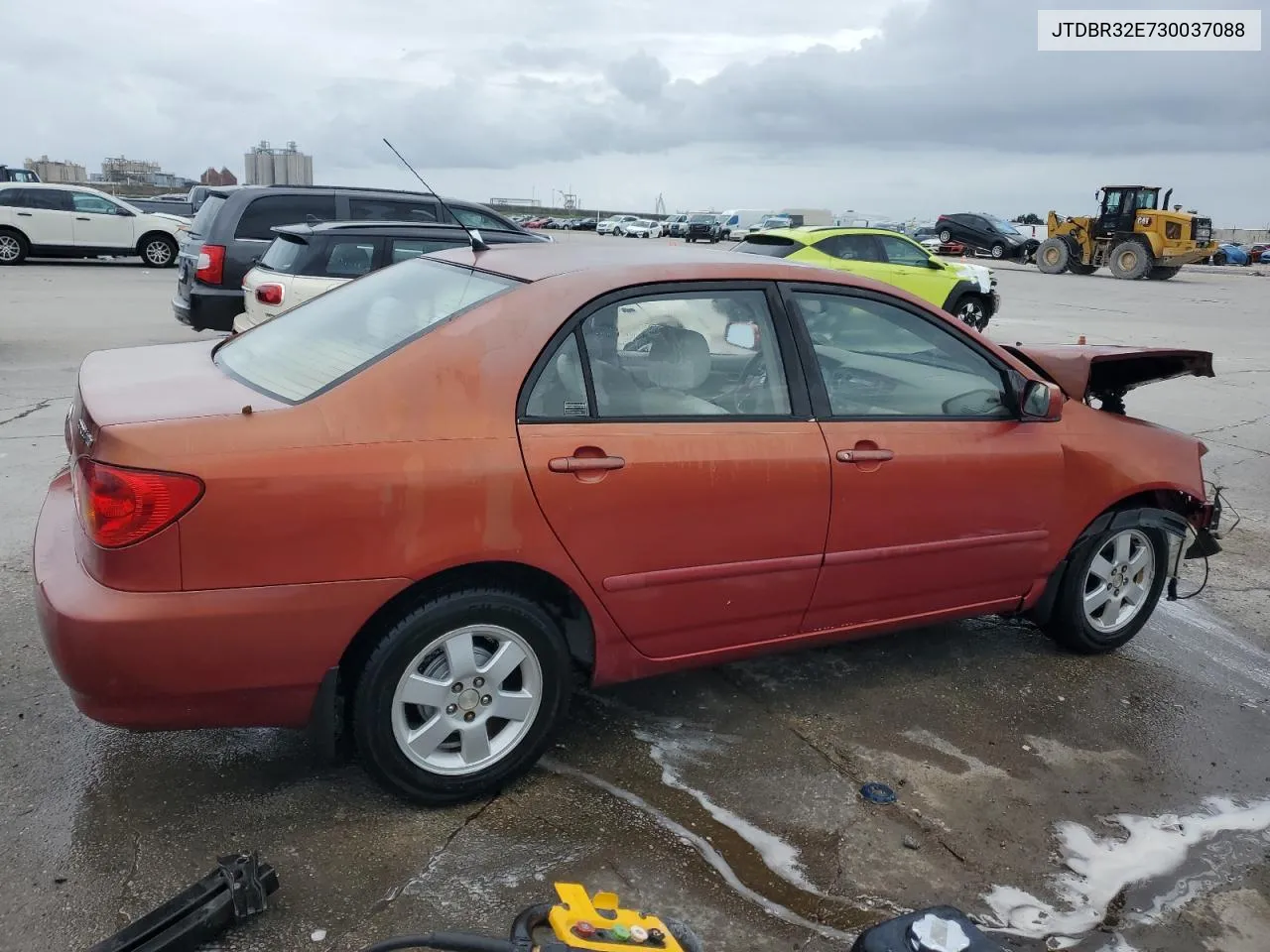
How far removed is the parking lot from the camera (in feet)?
8.52

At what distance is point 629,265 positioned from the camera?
3225mm

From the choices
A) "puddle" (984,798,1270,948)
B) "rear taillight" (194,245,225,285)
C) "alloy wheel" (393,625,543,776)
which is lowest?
"puddle" (984,798,1270,948)

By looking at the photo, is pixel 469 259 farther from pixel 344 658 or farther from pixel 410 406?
pixel 344 658

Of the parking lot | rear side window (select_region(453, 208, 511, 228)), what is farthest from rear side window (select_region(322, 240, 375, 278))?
the parking lot

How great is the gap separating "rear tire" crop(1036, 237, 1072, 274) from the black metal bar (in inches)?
1307

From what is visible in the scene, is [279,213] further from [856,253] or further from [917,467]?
[917,467]

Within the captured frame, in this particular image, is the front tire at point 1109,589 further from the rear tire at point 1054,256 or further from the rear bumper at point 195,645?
the rear tire at point 1054,256

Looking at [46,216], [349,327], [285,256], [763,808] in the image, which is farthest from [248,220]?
[46,216]

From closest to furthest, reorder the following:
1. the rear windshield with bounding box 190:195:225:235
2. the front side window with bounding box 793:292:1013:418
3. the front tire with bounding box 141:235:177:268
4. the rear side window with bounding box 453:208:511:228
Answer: the front side window with bounding box 793:292:1013:418 < the rear windshield with bounding box 190:195:225:235 < the rear side window with bounding box 453:208:511:228 < the front tire with bounding box 141:235:177:268

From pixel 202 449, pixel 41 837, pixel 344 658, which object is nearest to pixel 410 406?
pixel 202 449

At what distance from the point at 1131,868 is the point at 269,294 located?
23.6ft

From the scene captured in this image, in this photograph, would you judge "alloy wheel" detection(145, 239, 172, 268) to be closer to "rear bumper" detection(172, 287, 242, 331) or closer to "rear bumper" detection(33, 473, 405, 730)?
"rear bumper" detection(172, 287, 242, 331)

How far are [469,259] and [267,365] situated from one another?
2.59 ft

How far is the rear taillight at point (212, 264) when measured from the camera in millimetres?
9820
